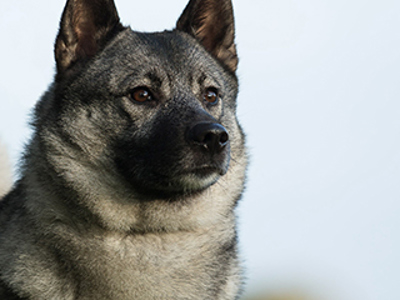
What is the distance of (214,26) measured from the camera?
4.80 metres

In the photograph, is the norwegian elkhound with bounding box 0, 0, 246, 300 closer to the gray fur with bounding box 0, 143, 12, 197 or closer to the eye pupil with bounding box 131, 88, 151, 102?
the eye pupil with bounding box 131, 88, 151, 102

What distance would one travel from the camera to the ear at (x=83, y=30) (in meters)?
4.16

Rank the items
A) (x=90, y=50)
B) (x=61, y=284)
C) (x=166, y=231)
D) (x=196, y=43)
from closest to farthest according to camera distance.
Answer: (x=61, y=284), (x=166, y=231), (x=90, y=50), (x=196, y=43)

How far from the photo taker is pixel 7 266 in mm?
3963

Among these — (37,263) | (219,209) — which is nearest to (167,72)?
(219,209)

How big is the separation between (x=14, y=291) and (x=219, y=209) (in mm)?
1429

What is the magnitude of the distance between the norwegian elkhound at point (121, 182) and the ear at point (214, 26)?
1.37ft

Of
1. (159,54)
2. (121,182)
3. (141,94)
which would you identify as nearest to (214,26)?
(159,54)

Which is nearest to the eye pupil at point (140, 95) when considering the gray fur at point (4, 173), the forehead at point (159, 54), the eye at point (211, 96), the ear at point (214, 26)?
the forehead at point (159, 54)

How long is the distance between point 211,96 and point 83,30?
1.00m

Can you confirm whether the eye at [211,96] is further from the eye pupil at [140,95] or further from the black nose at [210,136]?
the black nose at [210,136]

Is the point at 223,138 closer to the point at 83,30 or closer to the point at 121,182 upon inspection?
the point at 121,182

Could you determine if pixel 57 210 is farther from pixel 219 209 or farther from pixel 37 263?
pixel 219 209

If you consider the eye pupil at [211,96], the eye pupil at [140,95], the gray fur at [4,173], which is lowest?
the gray fur at [4,173]
